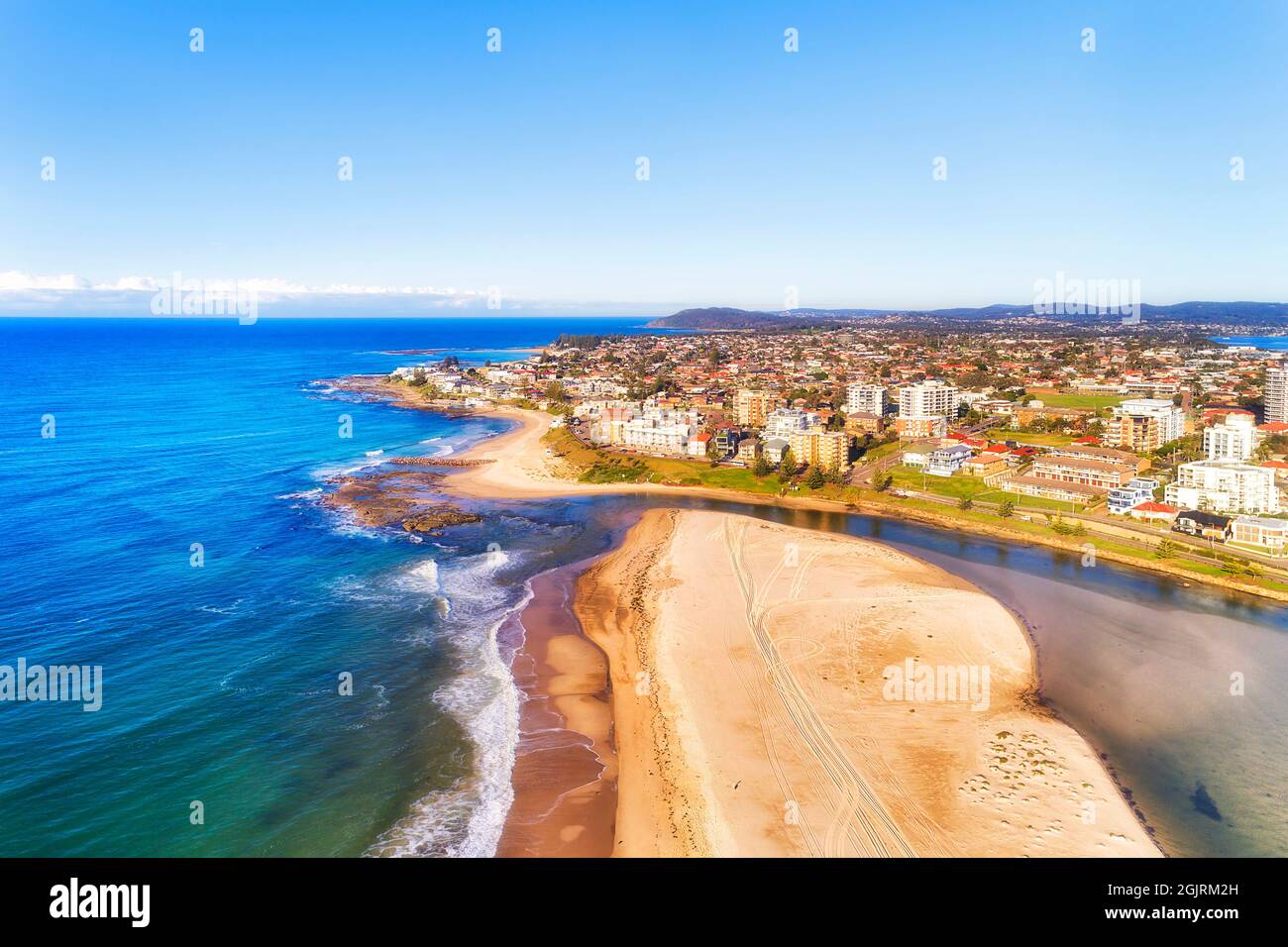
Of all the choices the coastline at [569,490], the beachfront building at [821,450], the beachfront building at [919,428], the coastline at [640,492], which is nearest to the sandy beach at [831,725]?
the coastline at [569,490]

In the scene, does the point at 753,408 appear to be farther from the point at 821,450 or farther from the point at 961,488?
the point at 961,488

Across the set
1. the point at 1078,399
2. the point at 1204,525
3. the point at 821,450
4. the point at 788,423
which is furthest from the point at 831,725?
the point at 1078,399

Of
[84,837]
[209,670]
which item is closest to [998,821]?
[84,837]

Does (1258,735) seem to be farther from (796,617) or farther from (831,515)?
(831,515)

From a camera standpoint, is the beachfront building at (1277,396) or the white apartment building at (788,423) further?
the beachfront building at (1277,396)

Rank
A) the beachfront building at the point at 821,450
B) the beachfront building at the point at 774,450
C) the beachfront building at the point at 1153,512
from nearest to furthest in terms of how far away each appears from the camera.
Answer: the beachfront building at the point at 1153,512
the beachfront building at the point at 774,450
the beachfront building at the point at 821,450

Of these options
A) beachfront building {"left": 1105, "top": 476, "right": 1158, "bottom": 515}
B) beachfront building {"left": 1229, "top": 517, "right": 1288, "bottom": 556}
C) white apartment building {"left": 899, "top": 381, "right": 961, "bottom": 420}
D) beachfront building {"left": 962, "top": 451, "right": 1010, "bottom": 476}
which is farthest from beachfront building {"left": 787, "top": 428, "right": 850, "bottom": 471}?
beachfront building {"left": 1229, "top": 517, "right": 1288, "bottom": 556}

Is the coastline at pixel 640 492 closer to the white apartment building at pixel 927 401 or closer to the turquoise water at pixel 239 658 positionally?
the turquoise water at pixel 239 658
